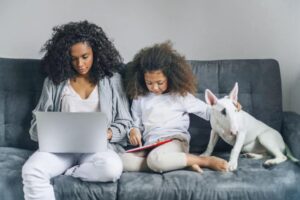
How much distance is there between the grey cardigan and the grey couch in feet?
0.60

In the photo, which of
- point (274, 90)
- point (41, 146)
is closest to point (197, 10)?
point (274, 90)

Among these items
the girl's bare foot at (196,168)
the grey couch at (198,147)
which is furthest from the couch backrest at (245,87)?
the girl's bare foot at (196,168)

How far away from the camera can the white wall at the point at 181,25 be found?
246 cm

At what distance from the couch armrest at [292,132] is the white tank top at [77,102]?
0.95 metres

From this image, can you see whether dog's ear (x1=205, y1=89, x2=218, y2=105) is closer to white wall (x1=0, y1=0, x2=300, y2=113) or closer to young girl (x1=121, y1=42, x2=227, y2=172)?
young girl (x1=121, y1=42, x2=227, y2=172)

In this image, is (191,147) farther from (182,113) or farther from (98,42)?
(98,42)

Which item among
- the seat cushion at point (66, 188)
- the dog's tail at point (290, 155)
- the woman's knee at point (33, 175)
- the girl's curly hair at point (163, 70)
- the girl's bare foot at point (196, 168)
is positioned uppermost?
the girl's curly hair at point (163, 70)

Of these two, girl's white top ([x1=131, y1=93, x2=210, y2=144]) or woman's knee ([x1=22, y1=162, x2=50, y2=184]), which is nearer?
woman's knee ([x1=22, y1=162, x2=50, y2=184])

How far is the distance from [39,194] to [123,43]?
113cm

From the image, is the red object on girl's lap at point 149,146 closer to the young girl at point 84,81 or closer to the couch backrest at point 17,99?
the young girl at point 84,81

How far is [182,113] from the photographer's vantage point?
214 cm

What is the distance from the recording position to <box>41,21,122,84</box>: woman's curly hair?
206 cm

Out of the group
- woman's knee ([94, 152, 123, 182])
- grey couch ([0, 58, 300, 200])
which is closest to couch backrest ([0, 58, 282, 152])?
grey couch ([0, 58, 300, 200])

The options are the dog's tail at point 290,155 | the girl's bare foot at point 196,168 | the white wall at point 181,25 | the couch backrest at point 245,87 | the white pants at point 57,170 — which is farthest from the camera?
the white wall at point 181,25
